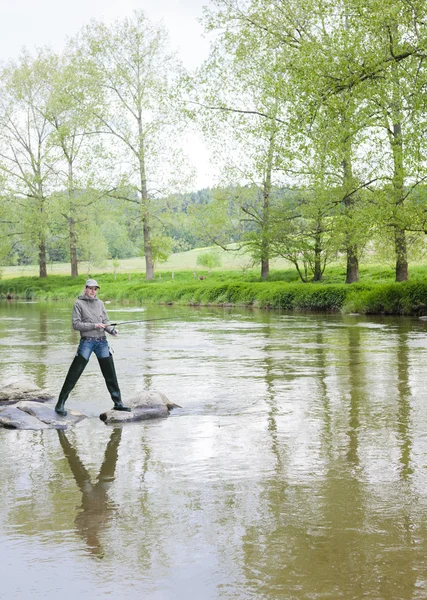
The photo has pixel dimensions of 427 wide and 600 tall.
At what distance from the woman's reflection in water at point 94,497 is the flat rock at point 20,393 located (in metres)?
2.81

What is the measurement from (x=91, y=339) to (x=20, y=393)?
180 centimetres

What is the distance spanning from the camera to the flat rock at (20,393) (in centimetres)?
1262

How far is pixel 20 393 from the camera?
12.7m

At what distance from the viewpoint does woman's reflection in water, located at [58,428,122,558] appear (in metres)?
6.27

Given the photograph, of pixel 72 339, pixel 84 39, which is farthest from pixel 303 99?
pixel 84 39

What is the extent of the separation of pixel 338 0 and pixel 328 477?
671 inches

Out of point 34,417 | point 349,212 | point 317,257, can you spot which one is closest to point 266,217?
point 317,257

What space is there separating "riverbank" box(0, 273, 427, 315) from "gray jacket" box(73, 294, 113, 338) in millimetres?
22801

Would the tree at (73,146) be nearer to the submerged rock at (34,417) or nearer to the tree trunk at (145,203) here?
the tree trunk at (145,203)

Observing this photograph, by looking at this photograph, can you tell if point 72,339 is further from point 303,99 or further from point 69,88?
point 69,88

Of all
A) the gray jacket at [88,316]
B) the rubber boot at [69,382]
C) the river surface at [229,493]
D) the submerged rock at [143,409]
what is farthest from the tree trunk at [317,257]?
the rubber boot at [69,382]

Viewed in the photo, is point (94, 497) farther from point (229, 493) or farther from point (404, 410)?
point (404, 410)

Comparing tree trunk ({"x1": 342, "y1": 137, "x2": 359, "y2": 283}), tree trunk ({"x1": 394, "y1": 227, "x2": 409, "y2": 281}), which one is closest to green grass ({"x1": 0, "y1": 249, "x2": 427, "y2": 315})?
tree trunk ({"x1": 394, "y1": 227, "x2": 409, "y2": 281})

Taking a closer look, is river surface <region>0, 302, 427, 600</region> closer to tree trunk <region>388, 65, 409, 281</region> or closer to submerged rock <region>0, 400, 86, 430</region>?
submerged rock <region>0, 400, 86, 430</region>
